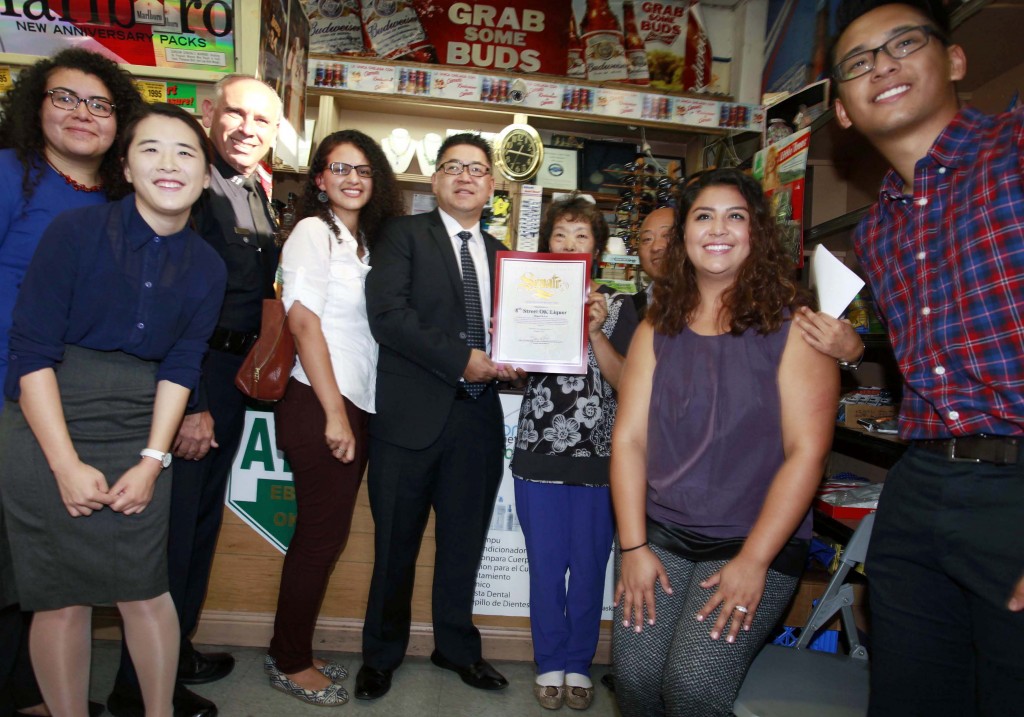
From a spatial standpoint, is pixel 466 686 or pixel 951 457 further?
pixel 466 686

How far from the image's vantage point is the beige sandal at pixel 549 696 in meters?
2.24

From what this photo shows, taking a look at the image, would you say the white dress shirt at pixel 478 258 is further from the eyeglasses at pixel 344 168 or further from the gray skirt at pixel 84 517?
the gray skirt at pixel 84 517

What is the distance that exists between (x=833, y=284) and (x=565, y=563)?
4.13 ft

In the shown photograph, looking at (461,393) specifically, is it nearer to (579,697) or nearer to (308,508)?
(308,508)

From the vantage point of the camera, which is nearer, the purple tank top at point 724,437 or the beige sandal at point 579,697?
the purple tank top at point 724,437

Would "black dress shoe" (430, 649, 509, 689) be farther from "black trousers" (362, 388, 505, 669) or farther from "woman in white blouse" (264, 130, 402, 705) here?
"woman in white blouse" (264, 130, 402, 705)

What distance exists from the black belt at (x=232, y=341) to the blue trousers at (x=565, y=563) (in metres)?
0.99

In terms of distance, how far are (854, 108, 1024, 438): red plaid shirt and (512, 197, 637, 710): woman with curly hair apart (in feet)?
3.08

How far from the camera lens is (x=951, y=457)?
1.30 meters

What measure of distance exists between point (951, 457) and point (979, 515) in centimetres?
12

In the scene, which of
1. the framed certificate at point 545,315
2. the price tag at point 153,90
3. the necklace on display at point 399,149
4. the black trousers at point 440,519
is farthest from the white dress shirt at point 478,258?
the necklace on display at point 399,149

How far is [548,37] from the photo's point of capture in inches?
198

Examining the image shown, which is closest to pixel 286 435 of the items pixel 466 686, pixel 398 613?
pixel 398 613

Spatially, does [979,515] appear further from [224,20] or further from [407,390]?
[224,20]
